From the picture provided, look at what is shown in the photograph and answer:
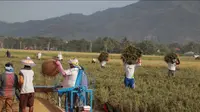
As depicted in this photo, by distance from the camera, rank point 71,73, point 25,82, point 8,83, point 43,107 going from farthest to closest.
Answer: point 43,107
point 71,73
point 8,83
point 25,82

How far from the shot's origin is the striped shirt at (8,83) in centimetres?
849

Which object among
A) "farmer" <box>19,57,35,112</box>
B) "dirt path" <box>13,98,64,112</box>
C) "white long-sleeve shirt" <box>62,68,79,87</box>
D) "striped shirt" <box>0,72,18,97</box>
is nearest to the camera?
"farmer" <box>19,57,35,112</box>

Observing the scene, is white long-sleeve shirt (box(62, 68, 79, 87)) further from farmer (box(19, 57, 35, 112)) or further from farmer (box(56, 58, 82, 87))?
farmer (box(19, 57, 35, 112))

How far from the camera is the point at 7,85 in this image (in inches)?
336

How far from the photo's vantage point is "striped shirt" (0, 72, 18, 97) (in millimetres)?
8486

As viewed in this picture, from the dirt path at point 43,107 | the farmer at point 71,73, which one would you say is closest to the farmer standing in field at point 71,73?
the farmer at point 71,73

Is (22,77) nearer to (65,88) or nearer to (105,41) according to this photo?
(65,88)

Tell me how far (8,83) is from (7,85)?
6 cm

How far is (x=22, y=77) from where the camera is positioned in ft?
27.5

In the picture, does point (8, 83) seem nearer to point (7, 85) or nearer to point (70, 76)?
point (7, 85)

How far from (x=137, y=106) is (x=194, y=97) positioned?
1896 millimetres

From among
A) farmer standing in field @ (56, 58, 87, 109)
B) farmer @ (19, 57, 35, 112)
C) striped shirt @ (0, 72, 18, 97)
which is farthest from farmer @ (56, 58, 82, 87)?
striped shirt @ (0, 72, 18, 97)

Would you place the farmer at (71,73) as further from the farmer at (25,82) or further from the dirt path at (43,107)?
the dirt path at (43,107)

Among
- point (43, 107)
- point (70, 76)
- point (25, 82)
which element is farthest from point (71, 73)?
point (43, 107)
